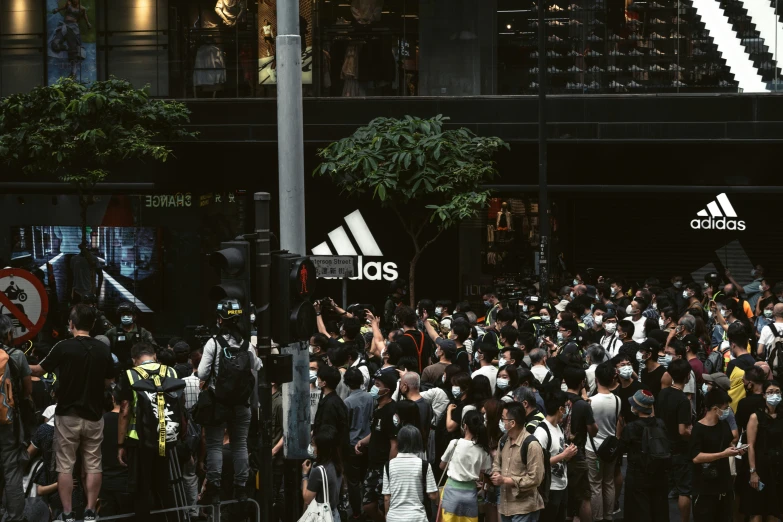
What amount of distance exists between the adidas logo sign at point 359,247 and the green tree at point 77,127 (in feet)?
16.1

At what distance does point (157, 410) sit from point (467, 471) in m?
2.78

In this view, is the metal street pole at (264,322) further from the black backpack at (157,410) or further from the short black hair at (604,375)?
the short black hair at (604,375)

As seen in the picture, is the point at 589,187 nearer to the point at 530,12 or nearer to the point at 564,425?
→ the point at 530,12

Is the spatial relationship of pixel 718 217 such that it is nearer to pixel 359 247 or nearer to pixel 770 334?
pixel 359 247

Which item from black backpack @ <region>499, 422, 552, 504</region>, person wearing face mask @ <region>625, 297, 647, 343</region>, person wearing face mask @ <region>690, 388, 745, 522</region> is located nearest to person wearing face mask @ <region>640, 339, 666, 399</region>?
person wearing face mask @ <region>690, 388, 745, 522</region>

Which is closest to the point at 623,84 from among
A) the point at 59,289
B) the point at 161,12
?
the point at 161,12

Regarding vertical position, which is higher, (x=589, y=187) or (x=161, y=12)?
(x=161, y=12)

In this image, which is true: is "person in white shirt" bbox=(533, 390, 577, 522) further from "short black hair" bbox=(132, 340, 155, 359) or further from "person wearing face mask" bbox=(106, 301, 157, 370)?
"person wearing face mask" bbox=(106, 301, 157, 370)

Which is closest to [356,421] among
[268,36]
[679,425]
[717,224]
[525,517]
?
[525,517]

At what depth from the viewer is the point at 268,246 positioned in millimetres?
9094

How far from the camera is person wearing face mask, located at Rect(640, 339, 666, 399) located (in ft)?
42.3

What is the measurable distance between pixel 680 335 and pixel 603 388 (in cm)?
350

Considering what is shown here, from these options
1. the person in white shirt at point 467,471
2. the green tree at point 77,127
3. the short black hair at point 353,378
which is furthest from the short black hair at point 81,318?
the green tree at point 77,127

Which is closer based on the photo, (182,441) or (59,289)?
(182,441)
